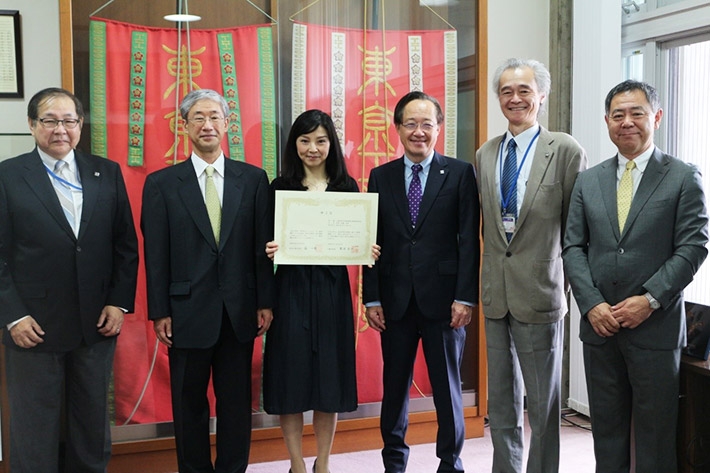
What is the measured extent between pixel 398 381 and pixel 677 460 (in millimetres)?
1089

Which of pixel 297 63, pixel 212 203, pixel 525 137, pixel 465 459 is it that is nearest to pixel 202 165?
pixel 212 203

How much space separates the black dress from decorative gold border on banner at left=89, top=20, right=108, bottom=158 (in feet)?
3.35

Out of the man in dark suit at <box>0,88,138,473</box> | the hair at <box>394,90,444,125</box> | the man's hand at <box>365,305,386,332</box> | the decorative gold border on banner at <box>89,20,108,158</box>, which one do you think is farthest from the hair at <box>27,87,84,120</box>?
the man's hand at <box>365,305,386,332</box>

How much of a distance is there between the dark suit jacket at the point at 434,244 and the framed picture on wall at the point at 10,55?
1789 mm

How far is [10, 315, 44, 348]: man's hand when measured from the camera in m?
2.70

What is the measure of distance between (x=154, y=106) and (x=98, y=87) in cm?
26

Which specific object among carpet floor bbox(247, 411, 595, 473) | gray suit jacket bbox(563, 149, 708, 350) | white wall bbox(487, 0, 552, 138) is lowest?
carpet floor bbox(247, 411, 595, 473)

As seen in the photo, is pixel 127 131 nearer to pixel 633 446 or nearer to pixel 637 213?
pixel 637 213

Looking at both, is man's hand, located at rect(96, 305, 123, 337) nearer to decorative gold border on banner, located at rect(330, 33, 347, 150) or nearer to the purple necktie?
the purple necktie

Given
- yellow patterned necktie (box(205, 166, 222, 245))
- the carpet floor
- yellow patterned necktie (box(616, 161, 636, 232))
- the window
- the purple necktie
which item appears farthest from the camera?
the window

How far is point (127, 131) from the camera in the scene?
3.39 meters

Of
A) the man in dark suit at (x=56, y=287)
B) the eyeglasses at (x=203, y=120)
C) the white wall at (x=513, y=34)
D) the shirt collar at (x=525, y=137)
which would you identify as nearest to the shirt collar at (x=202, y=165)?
the eyeglasses at (x=203, y=120)

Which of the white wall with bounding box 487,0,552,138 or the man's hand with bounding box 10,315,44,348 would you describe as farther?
the white wall with bounding box 487,0,552,138

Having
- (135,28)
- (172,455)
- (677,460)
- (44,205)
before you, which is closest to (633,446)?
(677,460)
